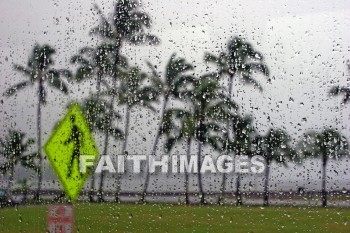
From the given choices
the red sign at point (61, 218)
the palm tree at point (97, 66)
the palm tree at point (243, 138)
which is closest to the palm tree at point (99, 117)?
the palm tree at point (97, 66)

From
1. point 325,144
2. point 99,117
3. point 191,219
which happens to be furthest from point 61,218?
point 99,117

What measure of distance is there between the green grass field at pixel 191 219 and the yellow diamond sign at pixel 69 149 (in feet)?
3.58

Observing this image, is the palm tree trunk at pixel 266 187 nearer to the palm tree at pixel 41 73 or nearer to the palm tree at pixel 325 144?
the palm tree at pixel 325 144

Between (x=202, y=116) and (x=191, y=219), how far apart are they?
56.7 inches

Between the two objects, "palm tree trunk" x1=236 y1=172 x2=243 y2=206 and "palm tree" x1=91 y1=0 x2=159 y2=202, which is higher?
"palm tree" x1=91 y1=0 x2=159 y2=202

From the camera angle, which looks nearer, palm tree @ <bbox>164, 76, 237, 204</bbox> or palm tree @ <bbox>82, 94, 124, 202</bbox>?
palm tree @ <bbox>164, 76, 237, 204</bbox>

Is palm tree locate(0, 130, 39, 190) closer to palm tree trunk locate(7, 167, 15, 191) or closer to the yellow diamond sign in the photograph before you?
palm tree trunk locate(7, 167, 15, 191)

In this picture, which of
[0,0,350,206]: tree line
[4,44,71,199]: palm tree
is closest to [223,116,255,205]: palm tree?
[0,0,350,206]: tree line

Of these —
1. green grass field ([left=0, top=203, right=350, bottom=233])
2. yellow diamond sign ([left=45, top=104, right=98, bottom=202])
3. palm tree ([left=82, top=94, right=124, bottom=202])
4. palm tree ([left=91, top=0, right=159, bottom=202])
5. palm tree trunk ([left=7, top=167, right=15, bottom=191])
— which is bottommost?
green grass field ([left=0, top=203, right=350, bottom=233])

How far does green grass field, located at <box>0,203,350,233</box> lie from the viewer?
27.7 ft

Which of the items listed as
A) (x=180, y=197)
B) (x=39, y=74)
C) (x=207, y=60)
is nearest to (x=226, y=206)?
(x=180, y=197)

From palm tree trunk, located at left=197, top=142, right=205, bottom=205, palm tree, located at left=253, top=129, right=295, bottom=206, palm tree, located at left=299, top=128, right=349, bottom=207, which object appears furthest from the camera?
palm tree trunk, located at left=197, top=142, right=205, bottom=205

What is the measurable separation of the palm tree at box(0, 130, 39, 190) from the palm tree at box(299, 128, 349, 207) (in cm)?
504

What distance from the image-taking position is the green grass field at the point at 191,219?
333 inches
